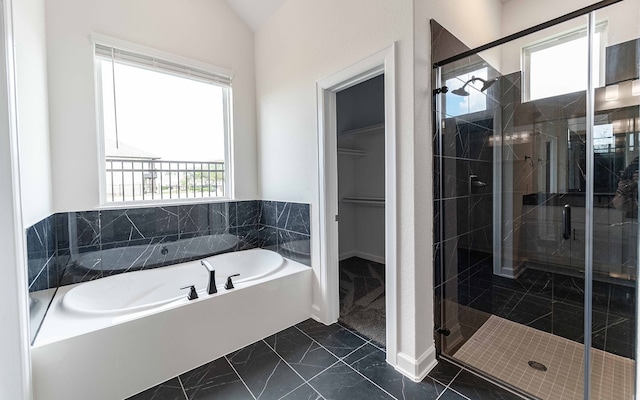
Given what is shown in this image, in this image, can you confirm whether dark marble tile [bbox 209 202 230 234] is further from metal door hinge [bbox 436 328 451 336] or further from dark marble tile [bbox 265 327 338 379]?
metal door hinge [bbox 436 328 451 336]

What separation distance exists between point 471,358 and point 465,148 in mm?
1526

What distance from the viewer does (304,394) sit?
4.97ft

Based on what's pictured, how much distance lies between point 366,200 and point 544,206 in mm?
2047

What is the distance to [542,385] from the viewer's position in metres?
1.58

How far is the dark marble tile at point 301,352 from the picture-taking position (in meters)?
1.73

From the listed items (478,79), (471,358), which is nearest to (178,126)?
(478,79)

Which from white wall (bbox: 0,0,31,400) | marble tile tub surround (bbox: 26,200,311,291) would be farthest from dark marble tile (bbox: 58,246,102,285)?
white wall (bbox: 0,0,31,400)

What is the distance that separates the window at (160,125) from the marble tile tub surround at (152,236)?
0.20 metres

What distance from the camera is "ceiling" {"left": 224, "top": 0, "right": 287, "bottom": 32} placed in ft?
8.65

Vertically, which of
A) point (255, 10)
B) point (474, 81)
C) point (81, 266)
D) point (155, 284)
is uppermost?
point (255, 10)

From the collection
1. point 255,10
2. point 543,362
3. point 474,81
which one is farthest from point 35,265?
point 543,362

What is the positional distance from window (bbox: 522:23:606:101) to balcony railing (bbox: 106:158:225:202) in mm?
3130

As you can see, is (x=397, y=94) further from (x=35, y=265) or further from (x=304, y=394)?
(x=35, y=265)

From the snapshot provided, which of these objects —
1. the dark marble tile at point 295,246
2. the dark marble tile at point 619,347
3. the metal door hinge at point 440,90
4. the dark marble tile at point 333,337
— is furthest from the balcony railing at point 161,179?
the dark marble tile at point 619,347
